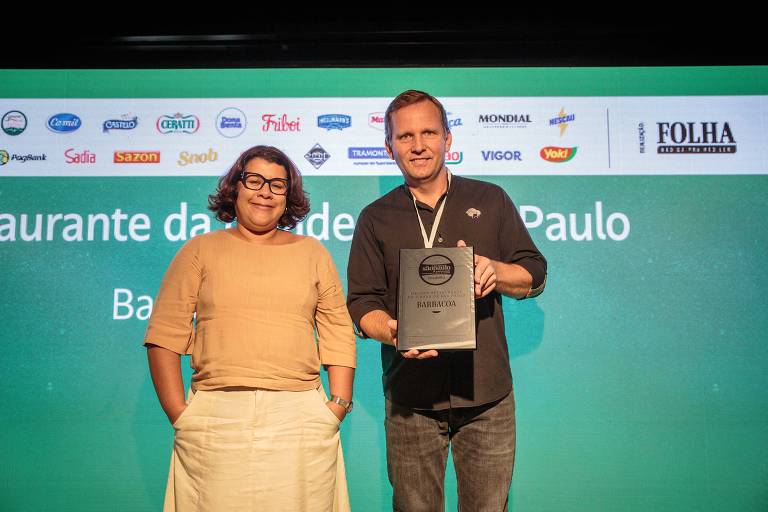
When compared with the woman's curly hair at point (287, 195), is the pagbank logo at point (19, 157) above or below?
above

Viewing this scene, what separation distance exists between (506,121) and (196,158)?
141 centimetres

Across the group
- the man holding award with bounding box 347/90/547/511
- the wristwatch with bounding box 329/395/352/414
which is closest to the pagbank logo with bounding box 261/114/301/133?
the man holding award with bounding box 347/90/547/511

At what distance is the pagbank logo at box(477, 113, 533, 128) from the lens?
110 inches

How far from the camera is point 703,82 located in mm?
2834

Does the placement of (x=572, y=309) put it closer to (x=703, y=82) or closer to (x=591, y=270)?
(x=591, y=270)

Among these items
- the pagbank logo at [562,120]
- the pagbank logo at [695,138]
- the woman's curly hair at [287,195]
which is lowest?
the woman's curly hair at [287,195]

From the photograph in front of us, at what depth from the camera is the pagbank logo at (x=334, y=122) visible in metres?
2.82

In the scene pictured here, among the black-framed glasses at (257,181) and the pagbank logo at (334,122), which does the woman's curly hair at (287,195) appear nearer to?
the black-framed glasses at (257,181)

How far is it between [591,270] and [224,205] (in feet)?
5.40

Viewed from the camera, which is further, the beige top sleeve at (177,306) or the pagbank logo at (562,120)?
the pagbank logo at (562,120)

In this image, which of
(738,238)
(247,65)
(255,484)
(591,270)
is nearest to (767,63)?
(738,238)

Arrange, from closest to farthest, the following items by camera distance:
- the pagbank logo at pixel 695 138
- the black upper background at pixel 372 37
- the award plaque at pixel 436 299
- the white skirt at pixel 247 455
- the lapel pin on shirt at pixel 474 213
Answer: the award plaque at pixel 436 299
the white skirt at pixel 247 455
the lapel pin on shirt at pixel 474 213
the pagbank logo at pixel 695 138
the black upper background at pixel 372 37

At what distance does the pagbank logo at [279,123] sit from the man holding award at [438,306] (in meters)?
1.02

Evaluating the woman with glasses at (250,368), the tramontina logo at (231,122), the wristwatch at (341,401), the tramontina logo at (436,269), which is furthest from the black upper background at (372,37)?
the wristwatch at (341,401)
